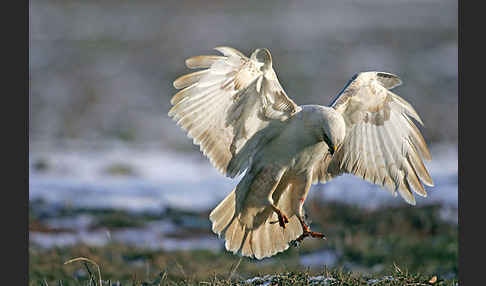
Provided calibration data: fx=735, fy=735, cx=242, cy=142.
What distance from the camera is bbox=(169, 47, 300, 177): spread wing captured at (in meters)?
5.75

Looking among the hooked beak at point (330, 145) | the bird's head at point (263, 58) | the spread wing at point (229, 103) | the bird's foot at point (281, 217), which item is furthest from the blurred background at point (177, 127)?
the bird's head at point (263, 58)

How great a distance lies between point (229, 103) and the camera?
6.01 m

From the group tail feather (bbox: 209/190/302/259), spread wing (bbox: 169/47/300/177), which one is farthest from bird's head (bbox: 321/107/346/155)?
tail feather (bbox: 209/190/302/259)

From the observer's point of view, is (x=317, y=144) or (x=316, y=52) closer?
(x=317, y=144)

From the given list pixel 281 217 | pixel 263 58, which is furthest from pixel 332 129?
pixel 281 217

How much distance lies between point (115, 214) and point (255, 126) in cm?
458

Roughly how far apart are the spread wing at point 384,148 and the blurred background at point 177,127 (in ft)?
3.06

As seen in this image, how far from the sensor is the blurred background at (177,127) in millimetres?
8898

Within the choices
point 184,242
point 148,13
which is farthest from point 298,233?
point 148,13

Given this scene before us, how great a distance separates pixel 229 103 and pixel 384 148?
1741 millimetres

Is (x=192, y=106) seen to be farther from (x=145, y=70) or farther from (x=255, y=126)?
(x=145, y=70)

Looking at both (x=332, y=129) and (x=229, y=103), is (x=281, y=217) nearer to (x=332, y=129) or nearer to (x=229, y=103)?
(x=332, y=129)

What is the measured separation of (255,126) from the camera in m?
6.16

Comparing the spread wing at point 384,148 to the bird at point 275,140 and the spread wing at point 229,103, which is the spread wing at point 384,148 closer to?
the bird at point 275,140
